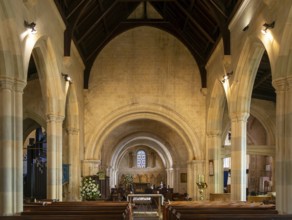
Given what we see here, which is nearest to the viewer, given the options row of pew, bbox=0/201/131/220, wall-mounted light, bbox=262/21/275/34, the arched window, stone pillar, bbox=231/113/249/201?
row of pew, bbox=0/201/131/220

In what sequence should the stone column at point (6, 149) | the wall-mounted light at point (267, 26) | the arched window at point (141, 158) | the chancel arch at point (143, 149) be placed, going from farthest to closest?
the arched window at point (141, 158) → the chancel arch at point (143, 149) → the wall-mounted light at point (267, 26) → the stone column at point (6, 149)

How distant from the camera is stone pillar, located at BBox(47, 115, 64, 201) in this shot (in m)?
13.7

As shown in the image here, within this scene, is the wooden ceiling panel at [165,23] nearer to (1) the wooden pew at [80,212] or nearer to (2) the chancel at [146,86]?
(2) the chancel at [146,86]

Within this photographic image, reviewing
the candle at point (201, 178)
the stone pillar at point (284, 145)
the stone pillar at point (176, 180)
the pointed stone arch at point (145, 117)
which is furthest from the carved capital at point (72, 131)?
the stone pillar at point (176, 180)

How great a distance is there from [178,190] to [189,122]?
8.47 m

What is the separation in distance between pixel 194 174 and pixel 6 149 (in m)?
12.8

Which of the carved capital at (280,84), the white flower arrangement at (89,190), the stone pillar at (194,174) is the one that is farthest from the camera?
the stone pillar at (194,174)

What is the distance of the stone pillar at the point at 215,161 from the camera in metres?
19.1

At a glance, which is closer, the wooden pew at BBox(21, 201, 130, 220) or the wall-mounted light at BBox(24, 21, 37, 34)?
the wooden pew at BBox(21, 201, 130, 220)

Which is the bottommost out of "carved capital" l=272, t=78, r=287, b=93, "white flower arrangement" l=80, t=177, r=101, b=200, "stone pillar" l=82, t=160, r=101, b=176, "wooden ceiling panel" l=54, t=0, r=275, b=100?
"white flower arrangement" l=80, t=177, r=101, b=200

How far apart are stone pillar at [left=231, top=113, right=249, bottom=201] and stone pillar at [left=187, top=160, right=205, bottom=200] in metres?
6.00

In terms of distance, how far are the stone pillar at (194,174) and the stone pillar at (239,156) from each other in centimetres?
600

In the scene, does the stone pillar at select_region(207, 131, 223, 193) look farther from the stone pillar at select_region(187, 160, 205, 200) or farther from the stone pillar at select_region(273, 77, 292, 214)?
the stone pillar at select_region(273, 77, 292, 214)

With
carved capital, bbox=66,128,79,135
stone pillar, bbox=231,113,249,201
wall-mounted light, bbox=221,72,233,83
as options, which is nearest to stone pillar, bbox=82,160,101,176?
carved capital, bbox=66,128,79,135
